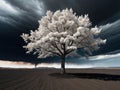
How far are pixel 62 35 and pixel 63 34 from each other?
0.73 metres

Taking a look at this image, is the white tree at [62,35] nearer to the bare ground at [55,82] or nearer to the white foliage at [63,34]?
the white foliage at [63,34]

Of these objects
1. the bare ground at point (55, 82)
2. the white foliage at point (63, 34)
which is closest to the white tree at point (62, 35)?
the white foliage at point (63, 34)

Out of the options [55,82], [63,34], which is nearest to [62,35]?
[63,34]

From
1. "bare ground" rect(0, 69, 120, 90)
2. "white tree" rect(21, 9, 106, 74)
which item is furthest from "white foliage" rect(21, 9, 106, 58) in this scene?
"bare ground" rect(0, 69, 120, 90)

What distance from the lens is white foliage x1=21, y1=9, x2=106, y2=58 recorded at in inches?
1624

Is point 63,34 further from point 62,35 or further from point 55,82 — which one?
point 55,82

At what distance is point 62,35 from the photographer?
4041cm

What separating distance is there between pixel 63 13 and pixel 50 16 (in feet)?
10.4

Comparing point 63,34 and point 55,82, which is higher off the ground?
point 63,34

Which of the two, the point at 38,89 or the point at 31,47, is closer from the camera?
the point at 38,89

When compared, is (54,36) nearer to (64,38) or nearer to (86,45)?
(64,38)

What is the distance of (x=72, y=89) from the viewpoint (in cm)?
2009

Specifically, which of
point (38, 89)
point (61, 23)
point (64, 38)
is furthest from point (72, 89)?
point (61, 23)

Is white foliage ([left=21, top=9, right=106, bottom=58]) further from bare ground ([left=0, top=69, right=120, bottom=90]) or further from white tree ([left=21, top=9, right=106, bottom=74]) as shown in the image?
bare ground ([left=0, top=69, right=120, bottom=90])
